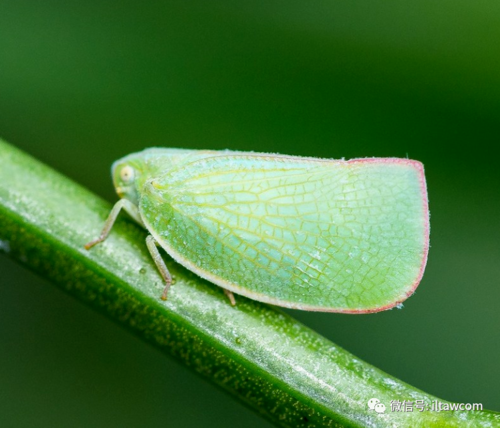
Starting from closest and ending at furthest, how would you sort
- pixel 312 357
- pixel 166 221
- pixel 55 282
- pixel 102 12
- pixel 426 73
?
pixel 312 357 < pixel 55 282 < pixel 166 221 < pixel 426 73 < pixel 102 12

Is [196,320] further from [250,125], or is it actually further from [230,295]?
[250,125]

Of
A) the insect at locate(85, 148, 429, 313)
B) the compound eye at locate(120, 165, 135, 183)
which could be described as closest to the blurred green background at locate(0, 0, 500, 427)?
the compound eye at locate(120, 165, 135, 183)

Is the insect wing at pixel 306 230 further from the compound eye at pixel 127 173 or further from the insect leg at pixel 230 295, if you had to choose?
the compound eye at pixel 127 173

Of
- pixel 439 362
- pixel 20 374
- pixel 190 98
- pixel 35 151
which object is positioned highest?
pixel 190 98

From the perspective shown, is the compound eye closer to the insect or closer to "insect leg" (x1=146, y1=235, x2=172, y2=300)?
the insect

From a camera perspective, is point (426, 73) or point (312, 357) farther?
point (426, 73)

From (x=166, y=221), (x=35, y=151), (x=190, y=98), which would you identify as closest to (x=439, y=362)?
(x=166, y=221)

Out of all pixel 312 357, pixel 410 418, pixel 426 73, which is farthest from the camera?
pixel 426 73

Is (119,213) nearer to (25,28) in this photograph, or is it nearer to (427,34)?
(25,28)
